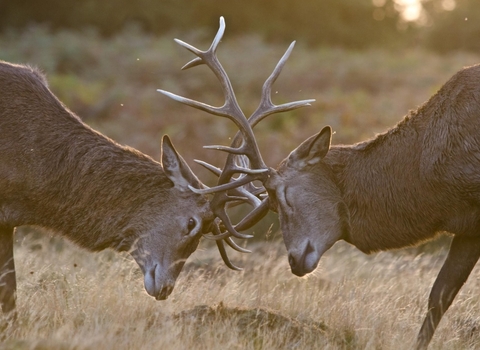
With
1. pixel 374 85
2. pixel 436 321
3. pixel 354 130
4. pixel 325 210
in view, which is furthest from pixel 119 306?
pixel 374 85

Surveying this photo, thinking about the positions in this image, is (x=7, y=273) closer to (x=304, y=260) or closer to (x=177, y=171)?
(x=177, y=171)

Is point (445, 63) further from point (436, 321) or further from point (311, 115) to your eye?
point (436, 321)

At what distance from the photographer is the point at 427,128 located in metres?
7.87

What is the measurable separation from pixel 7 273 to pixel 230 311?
215 cm

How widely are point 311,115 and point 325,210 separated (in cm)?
1615

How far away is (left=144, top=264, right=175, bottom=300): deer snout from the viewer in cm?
808

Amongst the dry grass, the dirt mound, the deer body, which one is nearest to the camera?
the dry grass

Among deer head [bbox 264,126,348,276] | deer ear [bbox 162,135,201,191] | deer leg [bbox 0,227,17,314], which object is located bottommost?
deer leg [bbox 0,227,17,314]

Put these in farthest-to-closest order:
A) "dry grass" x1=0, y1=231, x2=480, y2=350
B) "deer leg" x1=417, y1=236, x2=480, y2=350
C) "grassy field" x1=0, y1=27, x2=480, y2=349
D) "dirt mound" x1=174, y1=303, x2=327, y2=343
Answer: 1. "deer leg" x1=417, y1=236, x2=480, y2=350
2. "dirt mound" x1=174, y1=303, x2=327, y2=343
3. "grassy field" x1=0, y1=27, x2=480, y2=349
4. "dry grass" x1=0, y1=231, x2=480, y2=350

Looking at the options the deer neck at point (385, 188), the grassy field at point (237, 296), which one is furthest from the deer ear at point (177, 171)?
the deer neck at point (385, 188)

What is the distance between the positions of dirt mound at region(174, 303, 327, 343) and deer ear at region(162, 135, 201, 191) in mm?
1218

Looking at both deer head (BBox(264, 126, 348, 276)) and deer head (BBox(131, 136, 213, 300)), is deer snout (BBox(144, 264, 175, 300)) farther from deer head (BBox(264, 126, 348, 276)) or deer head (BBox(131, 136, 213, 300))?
deer head (BBox(264, 126, 348, 276))

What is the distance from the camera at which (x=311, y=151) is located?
816cm

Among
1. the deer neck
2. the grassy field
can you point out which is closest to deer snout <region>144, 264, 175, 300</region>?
the grassy field
